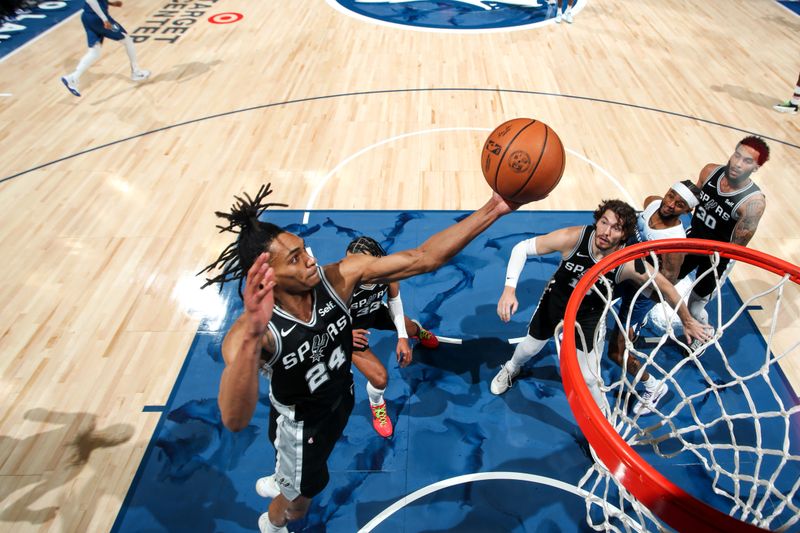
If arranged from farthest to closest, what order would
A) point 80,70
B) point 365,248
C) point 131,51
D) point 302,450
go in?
1. point 131,51
2. point 80,70
3. point 365,248
4. point 302,450

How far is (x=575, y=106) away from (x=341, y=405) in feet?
20.1

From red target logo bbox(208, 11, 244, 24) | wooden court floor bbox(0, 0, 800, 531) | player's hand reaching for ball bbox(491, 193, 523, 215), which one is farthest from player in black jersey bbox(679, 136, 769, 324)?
red target logo bbox(208, 11, 244, 24)

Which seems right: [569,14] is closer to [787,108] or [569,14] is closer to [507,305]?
[787,108]

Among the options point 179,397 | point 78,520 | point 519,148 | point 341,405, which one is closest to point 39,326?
point 179,397

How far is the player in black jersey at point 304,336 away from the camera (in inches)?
89.7

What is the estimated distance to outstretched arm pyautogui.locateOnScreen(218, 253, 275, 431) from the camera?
1857mm

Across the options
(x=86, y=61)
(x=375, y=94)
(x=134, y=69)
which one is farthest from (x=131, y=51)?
(x=375, y=94)

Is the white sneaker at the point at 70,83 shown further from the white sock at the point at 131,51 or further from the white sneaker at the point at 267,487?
the white sneaker at the point at 267,487

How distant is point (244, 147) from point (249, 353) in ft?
17.0

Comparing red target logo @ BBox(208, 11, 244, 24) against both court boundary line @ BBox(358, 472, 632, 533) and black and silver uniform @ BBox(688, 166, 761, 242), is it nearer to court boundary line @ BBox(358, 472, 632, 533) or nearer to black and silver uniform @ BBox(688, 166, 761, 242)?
black and silver uniform @ BBox(688, 166, 761, 242)

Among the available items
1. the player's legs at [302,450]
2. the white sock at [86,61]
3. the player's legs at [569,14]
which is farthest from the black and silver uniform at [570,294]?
the player's legs at [569,14]

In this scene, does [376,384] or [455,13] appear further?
[455,13]

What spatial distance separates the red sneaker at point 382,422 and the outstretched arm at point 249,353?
156 cm

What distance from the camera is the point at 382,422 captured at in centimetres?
353
